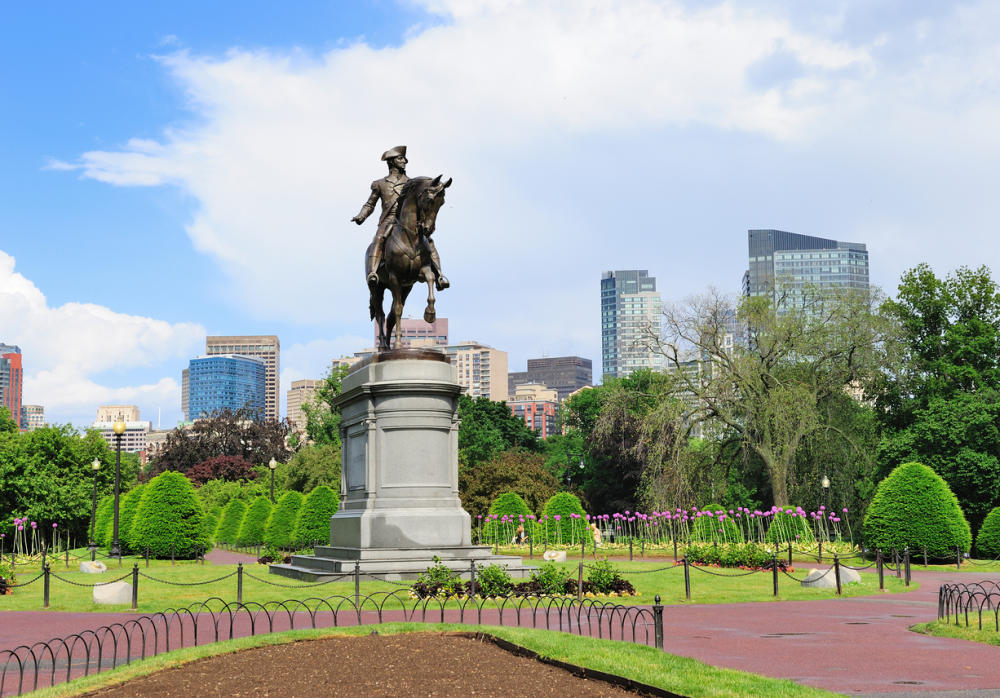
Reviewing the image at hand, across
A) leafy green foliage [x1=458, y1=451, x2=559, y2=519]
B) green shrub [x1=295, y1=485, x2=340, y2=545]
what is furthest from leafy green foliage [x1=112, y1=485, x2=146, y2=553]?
leafy green foliage [x1=458, y1=451, x2=559, y2=519]

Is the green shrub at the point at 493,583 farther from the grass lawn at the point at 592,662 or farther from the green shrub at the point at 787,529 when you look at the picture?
the green shrub at the point at 787,529

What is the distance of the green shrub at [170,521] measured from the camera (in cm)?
3816

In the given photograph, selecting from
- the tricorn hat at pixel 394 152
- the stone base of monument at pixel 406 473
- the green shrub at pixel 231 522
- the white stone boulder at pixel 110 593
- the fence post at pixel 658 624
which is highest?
the tricorn hat at pixel 394 152

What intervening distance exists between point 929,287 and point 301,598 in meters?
37.3

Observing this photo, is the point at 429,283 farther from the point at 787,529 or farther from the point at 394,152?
the point at 787,529

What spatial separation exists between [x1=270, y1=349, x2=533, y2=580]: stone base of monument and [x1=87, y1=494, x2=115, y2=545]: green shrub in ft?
104

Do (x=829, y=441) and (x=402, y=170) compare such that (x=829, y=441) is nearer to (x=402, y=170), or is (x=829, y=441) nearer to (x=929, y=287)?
(x=929, y=287)

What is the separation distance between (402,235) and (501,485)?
107 ft

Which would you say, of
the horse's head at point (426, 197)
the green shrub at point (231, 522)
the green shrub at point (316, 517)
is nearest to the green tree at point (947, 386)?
the green shrub at point (316, 517)

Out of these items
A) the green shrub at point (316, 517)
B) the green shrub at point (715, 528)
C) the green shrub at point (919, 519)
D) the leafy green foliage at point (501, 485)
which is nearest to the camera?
the green shrub at point (919, 519)

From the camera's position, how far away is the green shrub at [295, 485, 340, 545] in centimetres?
3662

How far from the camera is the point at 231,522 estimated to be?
52688 mm

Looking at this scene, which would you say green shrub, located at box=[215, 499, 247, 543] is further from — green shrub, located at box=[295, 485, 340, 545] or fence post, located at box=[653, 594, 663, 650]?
fence post, located at box=[653, 594, 663, 650]

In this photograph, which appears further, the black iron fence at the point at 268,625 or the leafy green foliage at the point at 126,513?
the leafy green foliage at the point at 126,513
